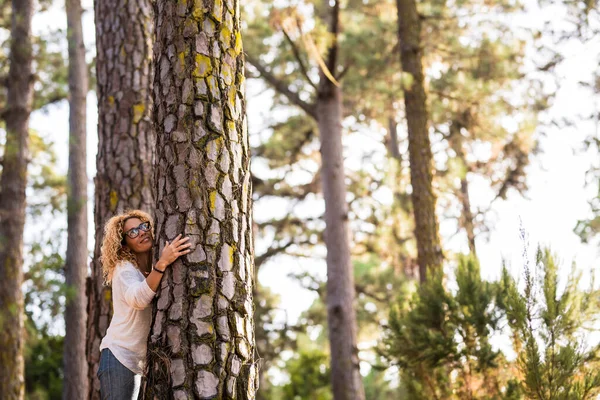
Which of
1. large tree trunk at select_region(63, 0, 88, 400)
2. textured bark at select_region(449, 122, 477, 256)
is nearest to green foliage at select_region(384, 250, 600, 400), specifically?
large tree trunk at select_region(63, 0, 88, 400)

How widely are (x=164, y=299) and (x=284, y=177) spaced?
13.5m

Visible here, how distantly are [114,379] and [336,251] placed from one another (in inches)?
277

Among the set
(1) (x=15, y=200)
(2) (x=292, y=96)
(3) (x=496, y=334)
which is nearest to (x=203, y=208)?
(3) (x=496, y=334)

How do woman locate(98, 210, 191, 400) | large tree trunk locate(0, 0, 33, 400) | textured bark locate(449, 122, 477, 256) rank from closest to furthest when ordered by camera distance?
woman locate(98, 210, 191, 400) < large tree trunk locate(0, 0, 33, 400) < textured bark locate(449, 122, 477, 256)

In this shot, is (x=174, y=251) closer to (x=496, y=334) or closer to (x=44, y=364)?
(x=496, y=334)

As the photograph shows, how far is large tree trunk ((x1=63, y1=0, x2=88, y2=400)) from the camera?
10570mm

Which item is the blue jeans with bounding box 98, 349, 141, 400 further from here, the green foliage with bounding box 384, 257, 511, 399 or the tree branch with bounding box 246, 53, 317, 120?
the tree branch with bounding box 246, 53, 317, 120

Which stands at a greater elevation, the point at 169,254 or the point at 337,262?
the point at 337,262

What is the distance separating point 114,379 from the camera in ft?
12.4

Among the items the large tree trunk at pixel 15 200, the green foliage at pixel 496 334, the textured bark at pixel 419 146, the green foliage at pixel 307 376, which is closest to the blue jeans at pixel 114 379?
the green foliage at pixel 496 334

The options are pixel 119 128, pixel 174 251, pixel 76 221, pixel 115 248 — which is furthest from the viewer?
pixel 76 221

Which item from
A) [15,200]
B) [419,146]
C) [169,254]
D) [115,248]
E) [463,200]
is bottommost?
[169,254]

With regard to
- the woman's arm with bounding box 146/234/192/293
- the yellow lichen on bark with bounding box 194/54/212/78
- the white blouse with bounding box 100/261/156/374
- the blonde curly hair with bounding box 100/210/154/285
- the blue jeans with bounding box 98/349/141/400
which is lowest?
the blue jeans with bounding box 98/349/141/400

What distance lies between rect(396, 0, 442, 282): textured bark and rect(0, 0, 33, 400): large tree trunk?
5.61 metres
